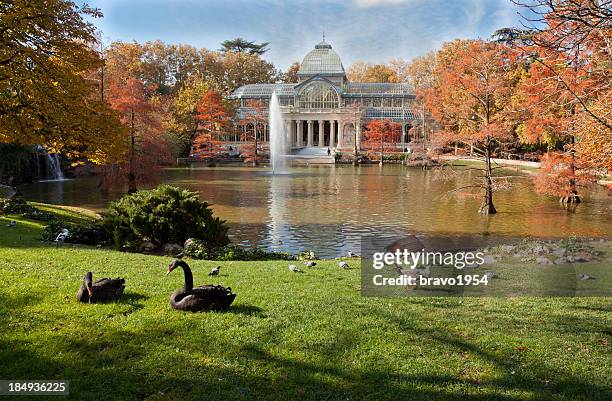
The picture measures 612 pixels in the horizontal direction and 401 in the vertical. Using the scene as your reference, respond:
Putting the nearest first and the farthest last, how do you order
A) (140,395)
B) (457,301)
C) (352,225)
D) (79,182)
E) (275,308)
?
(140,395)
(275,308)
(457,301)
(352,225)
(79,182)

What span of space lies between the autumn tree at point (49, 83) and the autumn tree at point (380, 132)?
42.5 m

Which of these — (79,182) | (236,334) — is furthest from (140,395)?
(79,182)

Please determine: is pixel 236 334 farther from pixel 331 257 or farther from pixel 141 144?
pixel 141 144

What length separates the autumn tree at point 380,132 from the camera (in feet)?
179

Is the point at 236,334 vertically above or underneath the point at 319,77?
underneath

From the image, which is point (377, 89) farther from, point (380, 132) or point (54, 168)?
point (54, 168)

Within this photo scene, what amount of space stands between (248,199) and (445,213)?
28.8ft

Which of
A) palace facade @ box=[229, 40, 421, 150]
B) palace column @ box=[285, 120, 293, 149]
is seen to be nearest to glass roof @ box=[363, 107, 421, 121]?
palace facade @ box=[229, 40, 421, 150]

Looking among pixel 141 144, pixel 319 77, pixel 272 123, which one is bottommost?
pixel 141 144

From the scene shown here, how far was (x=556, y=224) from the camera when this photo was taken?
56.2 feet

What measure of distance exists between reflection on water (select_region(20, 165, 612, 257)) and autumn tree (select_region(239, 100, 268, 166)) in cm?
1906

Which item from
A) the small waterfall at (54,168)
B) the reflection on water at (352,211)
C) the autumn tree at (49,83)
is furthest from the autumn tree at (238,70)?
the autumn tree at (49,83)

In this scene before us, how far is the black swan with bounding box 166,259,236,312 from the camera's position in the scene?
5.62 m

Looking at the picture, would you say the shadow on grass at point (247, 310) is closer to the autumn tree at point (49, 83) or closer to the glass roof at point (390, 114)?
the autumn tree at point (49, 83)
